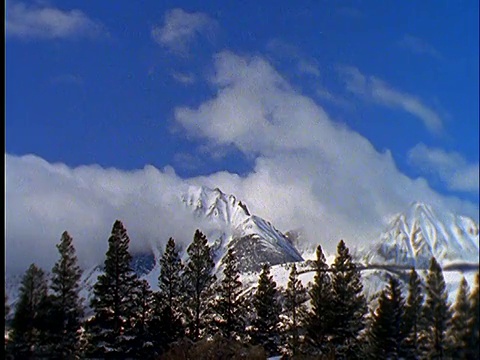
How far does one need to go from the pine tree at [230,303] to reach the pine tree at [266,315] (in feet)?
0.93

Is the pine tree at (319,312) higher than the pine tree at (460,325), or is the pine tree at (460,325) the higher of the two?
the pine tree at (319,312)

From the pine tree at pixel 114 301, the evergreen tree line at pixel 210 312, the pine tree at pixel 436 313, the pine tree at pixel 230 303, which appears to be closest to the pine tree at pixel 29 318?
the evergreen tree line at pixel 210 312

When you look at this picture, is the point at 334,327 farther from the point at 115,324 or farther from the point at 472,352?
the point at 472,352

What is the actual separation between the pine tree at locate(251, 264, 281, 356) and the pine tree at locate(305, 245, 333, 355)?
0.37 metres

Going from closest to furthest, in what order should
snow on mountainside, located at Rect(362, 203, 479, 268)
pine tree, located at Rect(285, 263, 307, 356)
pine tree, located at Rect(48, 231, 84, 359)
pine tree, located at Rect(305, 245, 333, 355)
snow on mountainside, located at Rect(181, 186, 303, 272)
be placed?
1. snow on mountainside, located at Rect(362, 203, 479, 268)
2. snow on mountainside, located at Rect(181, 186, 303, 272)
3. pine tree, located at Rect(48, 231, 84, 359)
4. pine tree, located at Rect(305, 245, 333, 355)
5. pine tree, located at Rect(285, 263, 307, 356)

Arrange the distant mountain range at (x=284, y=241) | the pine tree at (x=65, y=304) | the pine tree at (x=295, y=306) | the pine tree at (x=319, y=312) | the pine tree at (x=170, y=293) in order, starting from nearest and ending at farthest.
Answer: the distant mountain range at (x=284, y=241)
the pine tree at (x=65, y=304)
the pine tree at (x=319, y=312)
the pine tree at (x=295, y=306)
the pine tree at (x=170, y=293)

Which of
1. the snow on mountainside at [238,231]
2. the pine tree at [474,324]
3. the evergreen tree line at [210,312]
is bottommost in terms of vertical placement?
the pine tree at [474,324]

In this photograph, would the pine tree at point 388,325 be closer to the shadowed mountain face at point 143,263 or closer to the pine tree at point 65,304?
the pine tree at point 65,304

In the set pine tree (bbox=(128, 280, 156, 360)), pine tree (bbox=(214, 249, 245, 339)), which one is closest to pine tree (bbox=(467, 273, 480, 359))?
pine tree (bbox=(214, 249, 245, 339))

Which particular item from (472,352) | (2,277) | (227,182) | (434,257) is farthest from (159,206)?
(472,352)

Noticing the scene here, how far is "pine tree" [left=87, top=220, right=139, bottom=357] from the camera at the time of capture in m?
7.48

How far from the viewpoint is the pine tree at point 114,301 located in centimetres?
748

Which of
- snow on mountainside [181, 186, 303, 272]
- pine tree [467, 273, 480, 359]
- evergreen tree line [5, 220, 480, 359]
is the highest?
snow on mountainside [181, 186, 303, 272]

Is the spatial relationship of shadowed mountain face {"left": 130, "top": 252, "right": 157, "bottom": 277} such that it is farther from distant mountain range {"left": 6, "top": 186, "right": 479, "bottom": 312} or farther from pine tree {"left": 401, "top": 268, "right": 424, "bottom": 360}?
pine tree {"left": 401, "top": 268, "right": 424, "bottom": 360}
